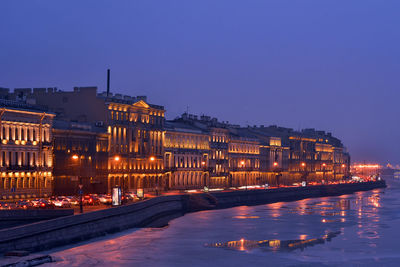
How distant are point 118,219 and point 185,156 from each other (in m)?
56.4

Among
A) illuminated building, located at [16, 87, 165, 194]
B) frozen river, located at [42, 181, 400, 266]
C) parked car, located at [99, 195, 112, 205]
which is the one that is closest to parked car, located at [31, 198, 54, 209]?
frozen river, located at [42, 181, 400, 266]

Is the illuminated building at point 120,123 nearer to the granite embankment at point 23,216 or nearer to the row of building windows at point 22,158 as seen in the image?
the row of building windows at point 22,158

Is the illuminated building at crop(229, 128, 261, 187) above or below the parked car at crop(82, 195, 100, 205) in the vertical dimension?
above

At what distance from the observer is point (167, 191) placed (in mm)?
112188

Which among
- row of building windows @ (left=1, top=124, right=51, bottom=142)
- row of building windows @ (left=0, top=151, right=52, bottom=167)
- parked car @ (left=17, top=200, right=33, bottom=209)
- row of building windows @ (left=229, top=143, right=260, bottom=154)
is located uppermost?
row of building windows @ (left=229, top=143, right=260, bottom=154)

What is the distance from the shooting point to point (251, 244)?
57594 mm

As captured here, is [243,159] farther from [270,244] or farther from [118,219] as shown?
[270,244]

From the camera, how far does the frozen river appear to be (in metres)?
48.6

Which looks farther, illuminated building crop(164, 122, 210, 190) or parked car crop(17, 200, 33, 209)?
illuminated building crop(164, 122, 210, 190)

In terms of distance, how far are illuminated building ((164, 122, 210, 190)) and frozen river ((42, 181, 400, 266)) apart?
106 feet

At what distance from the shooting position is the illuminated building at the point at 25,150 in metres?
74.7

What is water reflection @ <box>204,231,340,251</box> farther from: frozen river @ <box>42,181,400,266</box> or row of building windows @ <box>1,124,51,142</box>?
row of building windows @ <box>1,124,51,142</box>

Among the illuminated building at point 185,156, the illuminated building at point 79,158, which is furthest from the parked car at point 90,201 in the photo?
the illuminated building at point 185,156

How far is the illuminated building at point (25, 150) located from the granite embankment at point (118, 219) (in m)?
12.2
